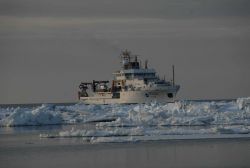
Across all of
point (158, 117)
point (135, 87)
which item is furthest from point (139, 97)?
point (158, 117)

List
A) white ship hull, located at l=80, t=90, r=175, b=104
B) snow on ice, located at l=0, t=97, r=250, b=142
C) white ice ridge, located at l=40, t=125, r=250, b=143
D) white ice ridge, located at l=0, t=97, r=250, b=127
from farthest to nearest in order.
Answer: white ship hull, located at l=80, t=90, r=175, b=104, white ice ridge, located at l=0, t=97, r=250, b=127, snow on ice, located at l=0, t=97, r=250, b=142, white ice ridge, located at l=40, t=125, r=250, b=143

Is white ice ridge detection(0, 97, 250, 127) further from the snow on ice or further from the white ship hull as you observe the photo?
the white ship hull

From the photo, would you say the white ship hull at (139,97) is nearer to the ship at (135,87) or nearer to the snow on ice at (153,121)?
the ship at (135,87)

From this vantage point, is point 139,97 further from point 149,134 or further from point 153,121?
point 149,134

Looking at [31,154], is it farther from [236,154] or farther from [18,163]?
[236,154]

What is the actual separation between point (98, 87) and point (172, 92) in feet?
30.1

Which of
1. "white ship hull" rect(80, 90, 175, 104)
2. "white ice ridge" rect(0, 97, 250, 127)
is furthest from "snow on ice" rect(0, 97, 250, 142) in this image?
"white ship hull" rect(80, 90, 175, 104)

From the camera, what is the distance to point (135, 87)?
211 feet

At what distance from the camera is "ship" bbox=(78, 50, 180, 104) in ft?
209

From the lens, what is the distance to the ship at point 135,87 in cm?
6366

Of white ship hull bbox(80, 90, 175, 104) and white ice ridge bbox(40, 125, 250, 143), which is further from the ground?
white ship hull bbox(80, 90, 175, 104)

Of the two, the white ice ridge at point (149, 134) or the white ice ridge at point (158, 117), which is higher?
the white ice ridge at point (158, 117)

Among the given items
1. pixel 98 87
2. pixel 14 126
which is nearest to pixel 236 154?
pixel 14 126

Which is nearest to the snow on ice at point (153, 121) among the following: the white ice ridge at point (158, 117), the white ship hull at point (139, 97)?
the white ice ridge at point (158, 117)
